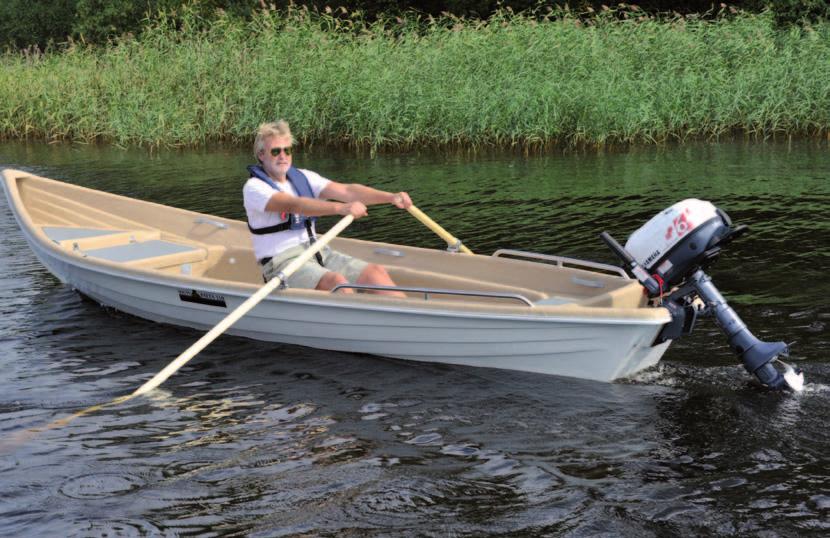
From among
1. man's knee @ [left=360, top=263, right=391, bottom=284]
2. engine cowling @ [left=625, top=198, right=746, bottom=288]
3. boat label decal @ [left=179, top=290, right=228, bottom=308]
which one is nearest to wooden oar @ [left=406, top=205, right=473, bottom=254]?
man's knee @ [left=360, top=263, right=391, bottom=284]

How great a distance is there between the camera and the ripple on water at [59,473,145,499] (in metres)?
4.72

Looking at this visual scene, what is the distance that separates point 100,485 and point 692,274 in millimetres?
3203

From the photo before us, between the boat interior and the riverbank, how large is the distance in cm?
493

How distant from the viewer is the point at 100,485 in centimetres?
481

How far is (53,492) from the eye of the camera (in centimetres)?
475

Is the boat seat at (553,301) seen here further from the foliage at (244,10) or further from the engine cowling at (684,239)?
the foliage at (244,10)

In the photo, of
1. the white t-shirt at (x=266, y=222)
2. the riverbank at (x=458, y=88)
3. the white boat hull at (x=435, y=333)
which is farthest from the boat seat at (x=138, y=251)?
the riverbank at (x=458, y=88)

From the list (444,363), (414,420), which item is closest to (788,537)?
(414,420)

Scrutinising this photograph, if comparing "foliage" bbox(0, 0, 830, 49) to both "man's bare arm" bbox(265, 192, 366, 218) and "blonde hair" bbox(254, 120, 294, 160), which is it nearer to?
"blonde hair" bbox(254, 120, 294, 160)

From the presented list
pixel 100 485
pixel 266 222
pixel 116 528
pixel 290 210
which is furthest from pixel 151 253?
pixel 116 528

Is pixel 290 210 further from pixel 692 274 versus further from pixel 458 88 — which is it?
pixel 458 88

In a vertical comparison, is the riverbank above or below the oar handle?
above

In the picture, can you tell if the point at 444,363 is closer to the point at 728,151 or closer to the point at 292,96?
the point at 728,151

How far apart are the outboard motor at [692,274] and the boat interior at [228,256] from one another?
0.31 m
